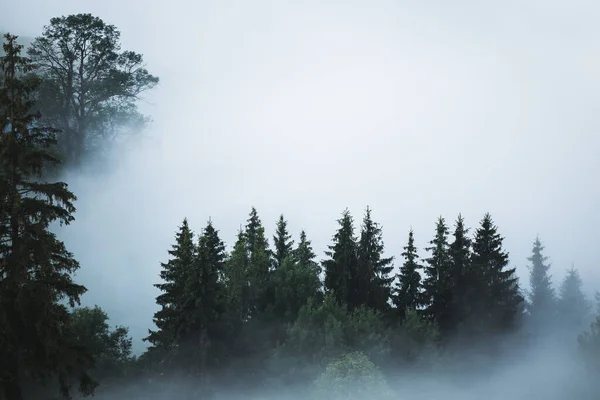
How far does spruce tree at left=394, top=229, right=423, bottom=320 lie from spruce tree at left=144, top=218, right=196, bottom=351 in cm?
2364

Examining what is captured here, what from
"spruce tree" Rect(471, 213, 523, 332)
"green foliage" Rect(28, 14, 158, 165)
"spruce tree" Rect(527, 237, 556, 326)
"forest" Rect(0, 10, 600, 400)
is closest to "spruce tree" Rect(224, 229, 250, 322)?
"forest" Rect(0, 10, 600, 400)

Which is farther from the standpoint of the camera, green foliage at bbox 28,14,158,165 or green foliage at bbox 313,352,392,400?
green foliage at bbox 28,14,158,165

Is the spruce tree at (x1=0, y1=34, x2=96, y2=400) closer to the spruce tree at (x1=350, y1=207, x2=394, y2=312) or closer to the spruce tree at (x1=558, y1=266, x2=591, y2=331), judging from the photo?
the spruce tree at (x1=350, y1=207, x2=394, y2=312)

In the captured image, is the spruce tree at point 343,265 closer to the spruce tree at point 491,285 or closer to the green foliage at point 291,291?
the green foliage at point 291,291

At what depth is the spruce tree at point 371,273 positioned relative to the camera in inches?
2188

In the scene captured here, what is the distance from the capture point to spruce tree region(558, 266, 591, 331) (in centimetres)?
9556

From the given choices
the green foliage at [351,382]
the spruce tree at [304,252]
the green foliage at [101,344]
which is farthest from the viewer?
the spruce tree at [304,252]

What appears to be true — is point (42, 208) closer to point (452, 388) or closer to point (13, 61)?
point (13, 61)

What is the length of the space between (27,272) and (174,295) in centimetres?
2684

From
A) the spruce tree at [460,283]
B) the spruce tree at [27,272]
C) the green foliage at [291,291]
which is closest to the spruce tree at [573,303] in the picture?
the spruce tree at [460,283]

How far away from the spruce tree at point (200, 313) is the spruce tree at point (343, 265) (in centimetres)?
1376

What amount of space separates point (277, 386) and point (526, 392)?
2889cm

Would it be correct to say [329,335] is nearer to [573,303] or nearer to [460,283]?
[460,283]

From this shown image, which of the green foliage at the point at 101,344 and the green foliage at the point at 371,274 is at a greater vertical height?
the green foliage at the point at 371,274
